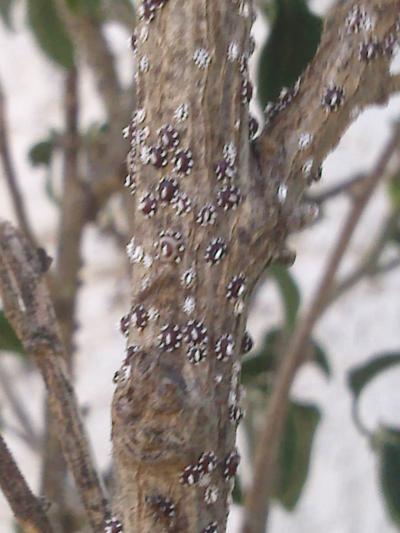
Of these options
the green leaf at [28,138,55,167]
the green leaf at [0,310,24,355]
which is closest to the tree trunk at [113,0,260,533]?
the green leaf at [0,310,24,355]

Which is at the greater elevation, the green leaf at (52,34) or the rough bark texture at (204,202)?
the green leaf at (52,34)

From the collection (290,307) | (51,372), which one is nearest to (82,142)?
(290,307)

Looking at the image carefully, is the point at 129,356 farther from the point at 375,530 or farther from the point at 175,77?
the point at 375,530

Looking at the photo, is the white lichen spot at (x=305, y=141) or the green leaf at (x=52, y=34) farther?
the green leaf at (x=52, y=34)

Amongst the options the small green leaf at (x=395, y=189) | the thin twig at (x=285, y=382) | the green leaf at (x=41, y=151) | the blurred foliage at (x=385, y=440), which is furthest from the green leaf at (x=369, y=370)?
the green leaf at (x=41, y=151)

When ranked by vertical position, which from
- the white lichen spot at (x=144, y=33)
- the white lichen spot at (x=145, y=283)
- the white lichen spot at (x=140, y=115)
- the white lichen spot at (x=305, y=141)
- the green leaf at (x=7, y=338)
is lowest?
the white lichen spot at (x=145, y=283)

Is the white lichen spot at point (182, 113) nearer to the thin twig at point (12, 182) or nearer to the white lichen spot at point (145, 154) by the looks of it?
the white lichen spot at point (145, 154)

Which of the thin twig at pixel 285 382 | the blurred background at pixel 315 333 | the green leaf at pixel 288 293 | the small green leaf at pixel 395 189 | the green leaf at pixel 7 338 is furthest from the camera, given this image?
the blurred background at pixel 315 333
